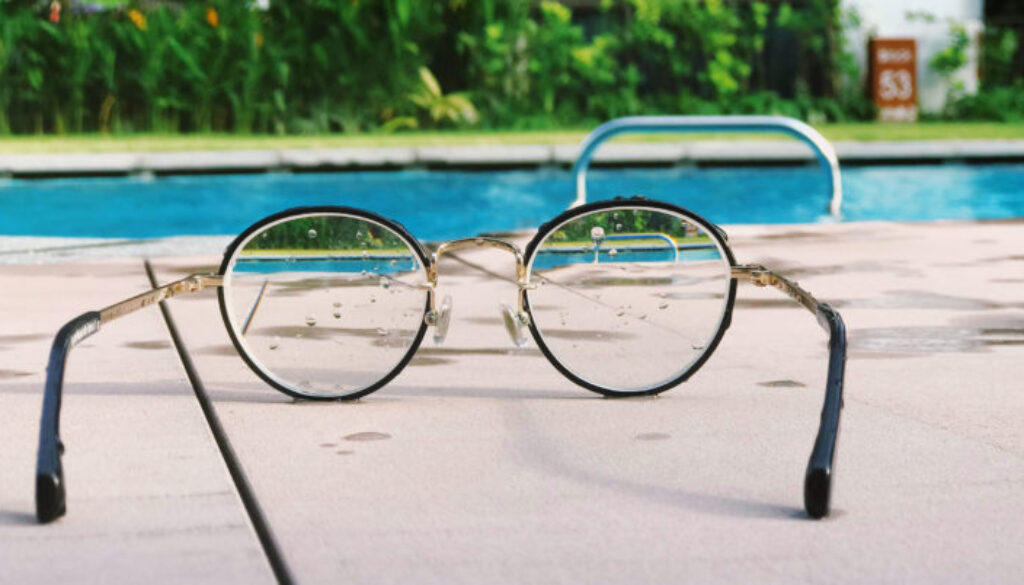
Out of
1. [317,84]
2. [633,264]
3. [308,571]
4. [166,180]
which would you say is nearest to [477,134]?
[317,84]

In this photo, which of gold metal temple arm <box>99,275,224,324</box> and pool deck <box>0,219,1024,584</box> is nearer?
pool deck <box>0,219,1024,584</box>

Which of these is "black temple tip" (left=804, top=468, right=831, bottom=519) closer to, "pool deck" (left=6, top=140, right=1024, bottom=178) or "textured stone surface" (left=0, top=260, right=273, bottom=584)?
"textured stone surface" (left=0, top=260, right=273, bottom=584)

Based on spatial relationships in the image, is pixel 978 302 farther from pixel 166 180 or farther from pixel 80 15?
pixel 80 15

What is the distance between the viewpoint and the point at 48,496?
2.84 metres

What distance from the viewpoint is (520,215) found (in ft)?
39.5

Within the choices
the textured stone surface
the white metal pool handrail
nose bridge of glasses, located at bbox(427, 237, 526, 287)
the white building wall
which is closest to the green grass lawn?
the white building wall

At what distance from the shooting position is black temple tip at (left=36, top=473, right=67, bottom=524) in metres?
2.84

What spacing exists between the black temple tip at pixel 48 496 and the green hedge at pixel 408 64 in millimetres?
13574

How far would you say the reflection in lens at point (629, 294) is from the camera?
380cm

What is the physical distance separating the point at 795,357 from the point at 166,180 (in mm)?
9110

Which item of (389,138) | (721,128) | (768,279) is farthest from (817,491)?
(389,138)

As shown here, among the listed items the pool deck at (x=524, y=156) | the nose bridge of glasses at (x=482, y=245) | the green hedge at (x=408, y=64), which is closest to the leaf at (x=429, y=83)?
the green hedge at (x=408, y=64)

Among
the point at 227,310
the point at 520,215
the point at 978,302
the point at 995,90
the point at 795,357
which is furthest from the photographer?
the point at 995,90

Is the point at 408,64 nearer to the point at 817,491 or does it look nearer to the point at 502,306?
the point at 502,306
